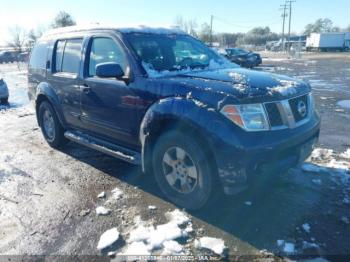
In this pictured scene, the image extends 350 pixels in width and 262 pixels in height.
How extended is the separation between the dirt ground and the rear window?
1.51 m

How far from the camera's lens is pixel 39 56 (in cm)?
605

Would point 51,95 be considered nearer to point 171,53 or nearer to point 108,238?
point 171,53

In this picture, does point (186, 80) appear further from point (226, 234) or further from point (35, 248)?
point (35, 248)

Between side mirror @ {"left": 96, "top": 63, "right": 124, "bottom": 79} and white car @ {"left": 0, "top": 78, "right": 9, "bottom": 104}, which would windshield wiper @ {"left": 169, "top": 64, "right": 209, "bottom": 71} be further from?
white car @ {"left": 0, "top": 78, "right": 9, "bottom": 104}

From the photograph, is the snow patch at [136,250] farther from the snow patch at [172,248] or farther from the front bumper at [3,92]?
the front bumper at [3,92]

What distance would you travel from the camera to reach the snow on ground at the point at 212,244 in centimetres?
300

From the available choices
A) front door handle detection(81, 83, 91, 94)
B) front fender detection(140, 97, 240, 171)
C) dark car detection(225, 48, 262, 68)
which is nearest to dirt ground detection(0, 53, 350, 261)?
front fender detection(140, 97, 240, 171)

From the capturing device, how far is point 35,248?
125 inches

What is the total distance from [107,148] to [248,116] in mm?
2179

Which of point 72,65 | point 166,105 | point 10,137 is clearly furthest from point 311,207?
point 10,137

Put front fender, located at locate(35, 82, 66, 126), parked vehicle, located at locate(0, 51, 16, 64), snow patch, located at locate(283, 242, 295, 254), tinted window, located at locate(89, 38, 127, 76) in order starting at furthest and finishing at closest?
parked vehicle, located at locate(0, 51, 16, 64)
front fender, located at locate(35, 82, 66, 126)
tinted window, located at locate(89, 38, 127, 76)
snow patch, located at locate(283, 242, 295, 254)


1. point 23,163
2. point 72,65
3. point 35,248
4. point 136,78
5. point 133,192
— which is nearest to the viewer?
point 35,248

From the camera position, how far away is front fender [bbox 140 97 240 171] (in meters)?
3.14

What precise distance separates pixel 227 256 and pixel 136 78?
2.18m
